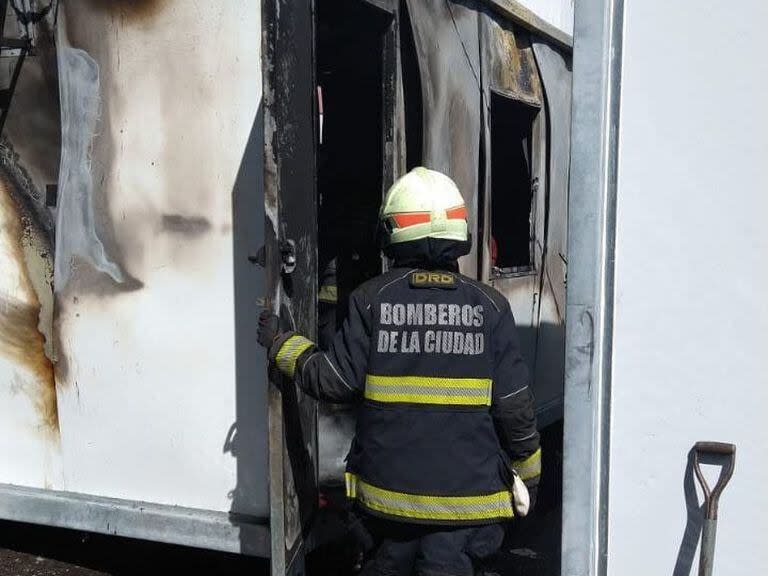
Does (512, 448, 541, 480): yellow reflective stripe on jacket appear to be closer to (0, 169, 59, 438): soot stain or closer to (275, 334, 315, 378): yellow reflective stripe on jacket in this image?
(275, 334, 315, 378): yellow reflective stripe on jacket

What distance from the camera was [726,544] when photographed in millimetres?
2047

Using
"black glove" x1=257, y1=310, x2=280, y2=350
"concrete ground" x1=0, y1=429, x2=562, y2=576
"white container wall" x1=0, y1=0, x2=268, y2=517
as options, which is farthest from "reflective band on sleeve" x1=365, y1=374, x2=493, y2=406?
"concrete ground" x1=0, y1=429, x2=562, y2=576

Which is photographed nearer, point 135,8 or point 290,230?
point 290,230

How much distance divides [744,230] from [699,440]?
48cm

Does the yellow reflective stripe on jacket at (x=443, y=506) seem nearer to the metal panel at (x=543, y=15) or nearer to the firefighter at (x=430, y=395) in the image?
the firefighter at (x=430, y=395)

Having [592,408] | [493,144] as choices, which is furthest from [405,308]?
[493,144]

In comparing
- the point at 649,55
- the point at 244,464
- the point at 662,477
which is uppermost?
the point at 649,55

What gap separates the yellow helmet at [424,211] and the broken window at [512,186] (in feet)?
10.6

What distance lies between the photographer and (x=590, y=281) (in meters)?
2.13

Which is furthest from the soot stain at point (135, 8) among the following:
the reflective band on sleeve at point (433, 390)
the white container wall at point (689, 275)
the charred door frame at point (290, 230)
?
the white container wall at point (689, 275)

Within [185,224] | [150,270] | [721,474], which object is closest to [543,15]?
[185,224]

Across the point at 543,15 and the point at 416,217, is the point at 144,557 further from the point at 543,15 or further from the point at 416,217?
the point at 543,15

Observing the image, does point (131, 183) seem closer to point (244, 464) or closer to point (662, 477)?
point (244, 464)

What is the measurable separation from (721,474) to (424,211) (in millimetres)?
1142
